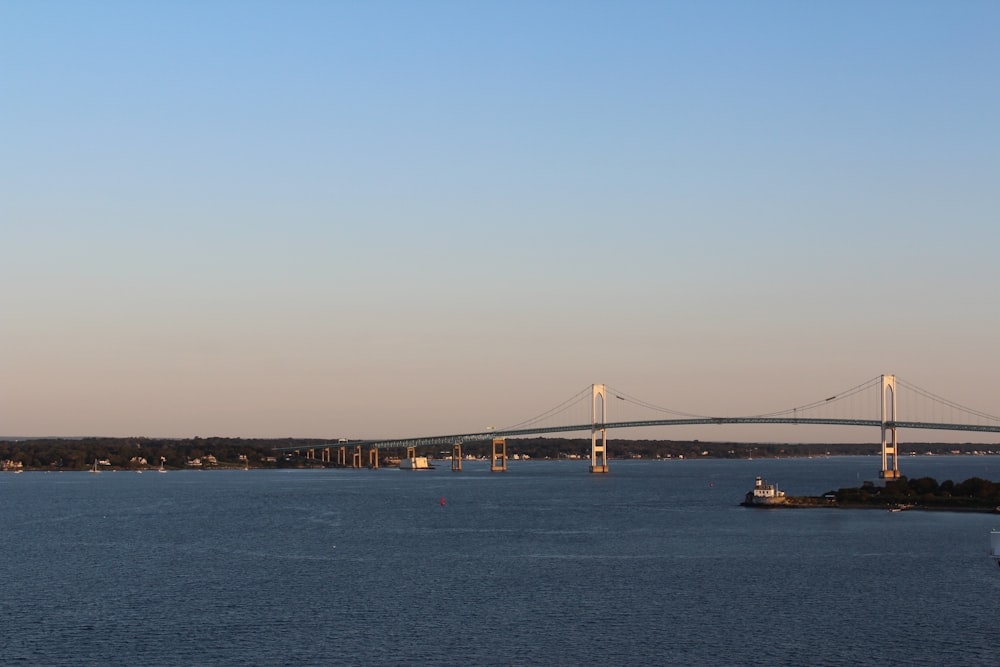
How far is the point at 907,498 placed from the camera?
120 m

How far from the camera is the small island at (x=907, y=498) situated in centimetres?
11425

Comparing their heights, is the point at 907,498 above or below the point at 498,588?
below

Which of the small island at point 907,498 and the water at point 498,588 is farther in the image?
the small island at point 907,498

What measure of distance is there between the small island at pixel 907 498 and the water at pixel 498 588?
17.5 feet

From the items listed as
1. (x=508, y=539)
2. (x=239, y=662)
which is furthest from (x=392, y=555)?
(x=239, y=662)

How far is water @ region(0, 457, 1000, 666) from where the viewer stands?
152 feet

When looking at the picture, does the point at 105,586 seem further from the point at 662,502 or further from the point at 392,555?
the point at 662,502

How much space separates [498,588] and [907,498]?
240 feet

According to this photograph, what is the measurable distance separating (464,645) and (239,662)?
9.19 metres

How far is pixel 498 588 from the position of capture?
6112cm

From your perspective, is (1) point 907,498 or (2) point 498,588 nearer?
(2) point 498,588

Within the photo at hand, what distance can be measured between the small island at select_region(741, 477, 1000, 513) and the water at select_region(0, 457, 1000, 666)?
5343 mm

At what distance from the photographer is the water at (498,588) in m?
46.5

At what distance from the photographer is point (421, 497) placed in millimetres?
144625
